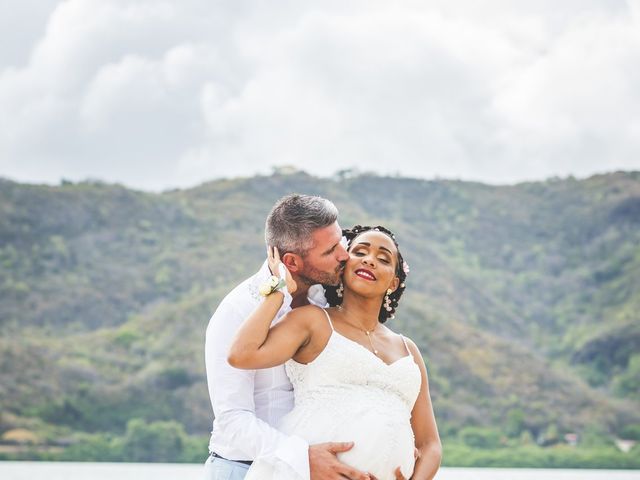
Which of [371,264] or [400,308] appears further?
[400,308]

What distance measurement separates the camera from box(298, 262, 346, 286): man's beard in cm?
406

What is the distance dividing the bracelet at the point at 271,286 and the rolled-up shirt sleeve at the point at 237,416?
0.20m

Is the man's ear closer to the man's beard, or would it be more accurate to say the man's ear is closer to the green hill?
the man's beard

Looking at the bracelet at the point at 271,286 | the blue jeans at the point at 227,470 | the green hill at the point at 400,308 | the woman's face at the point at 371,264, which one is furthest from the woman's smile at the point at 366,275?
the green hill at the point at 400,308

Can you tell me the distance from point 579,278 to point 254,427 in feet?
195

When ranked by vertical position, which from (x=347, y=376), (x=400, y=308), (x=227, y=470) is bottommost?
(x=227, y=470)

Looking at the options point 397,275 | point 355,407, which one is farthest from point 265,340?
point 397,275

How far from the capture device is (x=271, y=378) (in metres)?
4.11

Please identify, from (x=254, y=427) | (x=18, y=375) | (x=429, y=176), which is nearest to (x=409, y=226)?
(x=429, y=176)

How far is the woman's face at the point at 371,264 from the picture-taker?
4113mm

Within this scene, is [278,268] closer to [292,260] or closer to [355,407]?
[292,260]

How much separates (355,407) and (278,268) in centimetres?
58

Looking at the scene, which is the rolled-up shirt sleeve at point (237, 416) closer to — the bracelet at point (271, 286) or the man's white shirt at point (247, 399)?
the man's white shirt at point (247, 399)

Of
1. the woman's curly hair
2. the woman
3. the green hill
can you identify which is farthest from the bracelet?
the green hill
